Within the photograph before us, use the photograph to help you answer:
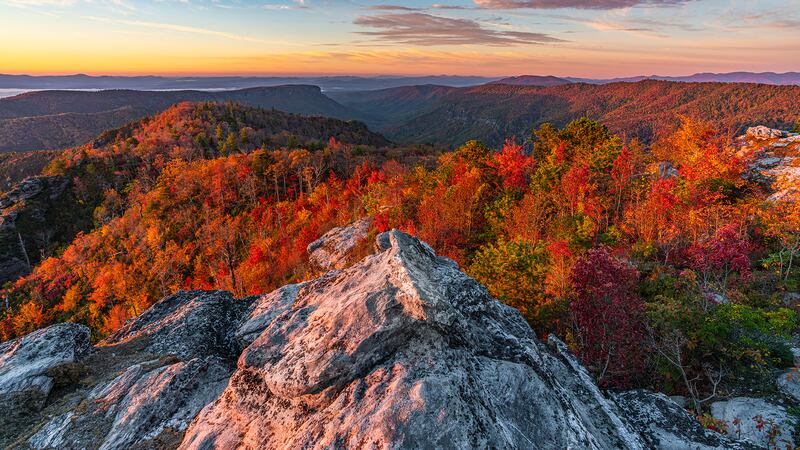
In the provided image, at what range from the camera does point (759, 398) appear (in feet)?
45.2

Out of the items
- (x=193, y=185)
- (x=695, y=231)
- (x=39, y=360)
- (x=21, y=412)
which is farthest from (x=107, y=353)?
(x=193, y=185)

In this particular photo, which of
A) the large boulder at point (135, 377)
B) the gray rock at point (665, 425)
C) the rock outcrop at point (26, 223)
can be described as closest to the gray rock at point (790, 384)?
the gray rock at point (665, 425)

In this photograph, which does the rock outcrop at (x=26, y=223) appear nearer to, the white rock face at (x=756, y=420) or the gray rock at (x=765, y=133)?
the white rock face at (x=756, y=420)

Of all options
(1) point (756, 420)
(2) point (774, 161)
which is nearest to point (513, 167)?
(2) point (774, 161)

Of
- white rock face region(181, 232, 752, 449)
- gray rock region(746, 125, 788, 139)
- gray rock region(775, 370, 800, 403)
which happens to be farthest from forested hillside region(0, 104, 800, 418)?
gray rock region(746, 125, 788, 139)

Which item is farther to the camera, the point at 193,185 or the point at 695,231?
the point at 193,185

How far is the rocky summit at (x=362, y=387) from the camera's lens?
6820 mm

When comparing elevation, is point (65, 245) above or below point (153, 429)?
below

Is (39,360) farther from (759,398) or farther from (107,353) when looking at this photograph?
(759,398)

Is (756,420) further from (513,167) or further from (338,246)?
(513,167)

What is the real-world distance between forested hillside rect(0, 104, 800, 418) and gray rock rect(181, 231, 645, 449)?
290 inches

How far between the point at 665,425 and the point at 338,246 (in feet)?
116

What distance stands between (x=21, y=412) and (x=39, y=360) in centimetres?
209

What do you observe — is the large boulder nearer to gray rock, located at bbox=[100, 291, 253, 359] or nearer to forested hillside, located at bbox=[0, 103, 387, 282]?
gray rock, located at bbox=[100, 291, 253, 359]
